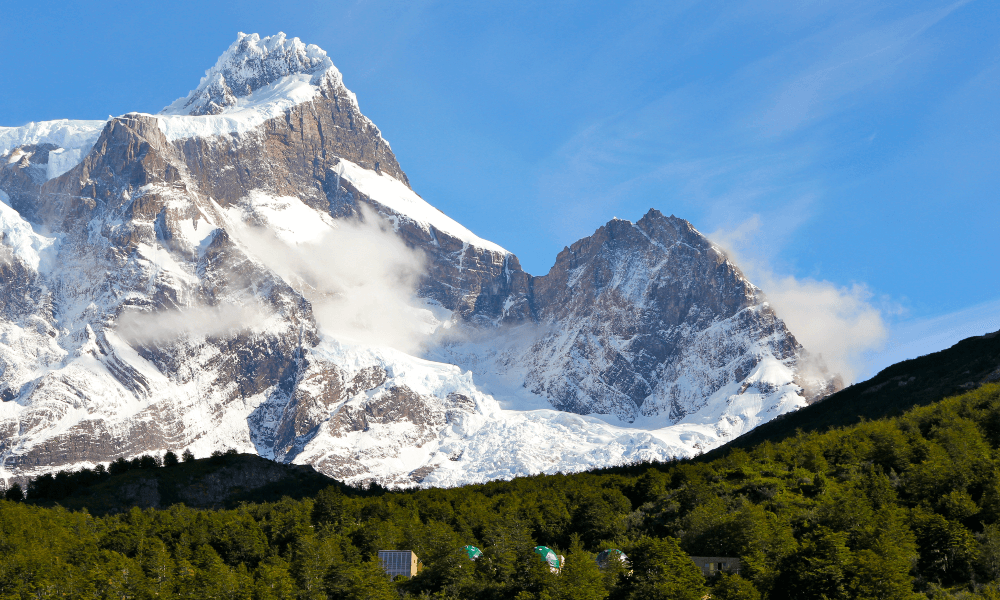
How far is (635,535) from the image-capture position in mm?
125438

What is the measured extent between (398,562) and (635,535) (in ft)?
103

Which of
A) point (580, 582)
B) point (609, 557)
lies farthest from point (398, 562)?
point (580, 582)

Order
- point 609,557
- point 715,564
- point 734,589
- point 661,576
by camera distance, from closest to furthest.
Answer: point 734,589 → point 661,576 → point 715,564 → point 609,557

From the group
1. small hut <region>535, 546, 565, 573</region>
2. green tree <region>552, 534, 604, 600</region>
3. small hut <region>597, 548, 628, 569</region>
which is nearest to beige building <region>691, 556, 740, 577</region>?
small hut <region>597, 548, 628, 569</region>

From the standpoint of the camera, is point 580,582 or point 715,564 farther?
point 715,564

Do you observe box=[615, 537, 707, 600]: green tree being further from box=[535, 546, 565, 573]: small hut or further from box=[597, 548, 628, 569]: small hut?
box=[535, 546, 565, 573]: small hut

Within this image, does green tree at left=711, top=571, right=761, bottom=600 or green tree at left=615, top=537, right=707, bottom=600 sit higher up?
green tree at left=615, top=537, right=707, bottom=600

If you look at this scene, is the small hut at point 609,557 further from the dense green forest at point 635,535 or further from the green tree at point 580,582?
the green tree at point 580,582

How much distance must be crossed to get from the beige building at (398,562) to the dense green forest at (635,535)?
116 inches

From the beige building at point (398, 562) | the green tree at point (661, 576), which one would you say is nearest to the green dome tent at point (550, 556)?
the beige building at point (398, 562)

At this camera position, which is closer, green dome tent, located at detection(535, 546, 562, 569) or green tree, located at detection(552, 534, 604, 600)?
green tree, located at detection(552, 534, 604, 600)

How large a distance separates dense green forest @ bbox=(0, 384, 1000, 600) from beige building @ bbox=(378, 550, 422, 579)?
9.69 feet

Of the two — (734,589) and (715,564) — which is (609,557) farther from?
(734,589)

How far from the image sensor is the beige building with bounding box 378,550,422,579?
11669 cm
